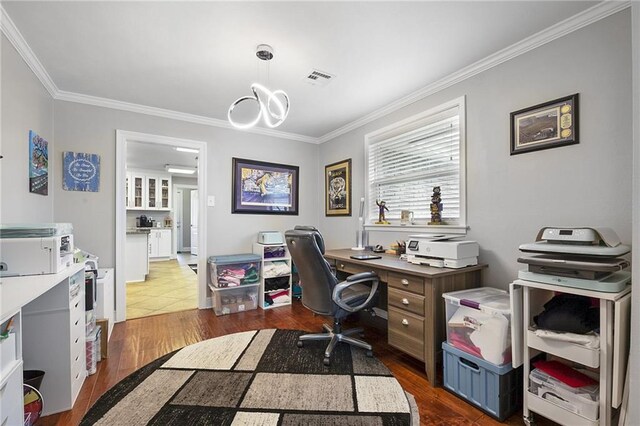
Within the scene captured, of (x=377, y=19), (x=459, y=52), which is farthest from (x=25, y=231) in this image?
(x=459, y=52)

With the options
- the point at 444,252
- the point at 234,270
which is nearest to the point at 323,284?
the point at 444,252

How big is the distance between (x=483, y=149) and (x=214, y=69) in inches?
91.3

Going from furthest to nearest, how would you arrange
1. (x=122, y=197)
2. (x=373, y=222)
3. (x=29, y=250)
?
(x=373, y=222), (x=122, y=197), (x=29, y=250)

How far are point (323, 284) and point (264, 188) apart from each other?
7.24 ft

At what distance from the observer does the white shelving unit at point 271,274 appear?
3.48 m

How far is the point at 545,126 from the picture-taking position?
1.84 meters

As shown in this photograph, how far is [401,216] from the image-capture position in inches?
114

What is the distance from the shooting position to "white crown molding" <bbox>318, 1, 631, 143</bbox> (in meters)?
1.60

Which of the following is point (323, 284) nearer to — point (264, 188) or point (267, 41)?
point (267, 41)

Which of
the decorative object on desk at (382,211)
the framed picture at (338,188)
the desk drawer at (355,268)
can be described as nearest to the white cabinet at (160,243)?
the framed picture at (338,188)

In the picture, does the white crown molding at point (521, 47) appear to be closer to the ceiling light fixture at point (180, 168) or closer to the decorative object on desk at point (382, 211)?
the decorative object on desk at point (382, 211)

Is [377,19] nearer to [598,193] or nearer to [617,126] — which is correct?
[617,126]

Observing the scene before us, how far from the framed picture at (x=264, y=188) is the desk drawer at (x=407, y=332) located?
7.84 ft

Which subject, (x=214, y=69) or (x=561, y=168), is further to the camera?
(x=214, y=69)
